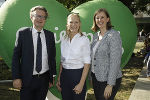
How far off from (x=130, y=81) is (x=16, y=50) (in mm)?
5610

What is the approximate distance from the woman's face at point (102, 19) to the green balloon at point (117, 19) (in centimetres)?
96

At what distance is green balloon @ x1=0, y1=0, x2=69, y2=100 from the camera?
3764 millimetres

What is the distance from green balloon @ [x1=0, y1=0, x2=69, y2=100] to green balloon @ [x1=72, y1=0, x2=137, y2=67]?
354 mm

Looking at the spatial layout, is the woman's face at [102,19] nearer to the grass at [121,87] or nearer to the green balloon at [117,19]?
the green balloon at [117,19]

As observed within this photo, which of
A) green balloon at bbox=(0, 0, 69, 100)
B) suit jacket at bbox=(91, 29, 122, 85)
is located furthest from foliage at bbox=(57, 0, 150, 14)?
suit jacket at bbox=(91, 29, 122, 85)

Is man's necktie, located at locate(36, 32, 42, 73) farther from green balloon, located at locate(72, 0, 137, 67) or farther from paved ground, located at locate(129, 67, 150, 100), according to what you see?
paved ground, located at locate(129, 67, 150, 100)

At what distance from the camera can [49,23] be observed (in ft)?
12.6

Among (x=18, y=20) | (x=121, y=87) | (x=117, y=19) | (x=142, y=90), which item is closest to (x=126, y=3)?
(x=121, y=87)

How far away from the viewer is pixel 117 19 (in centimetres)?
414

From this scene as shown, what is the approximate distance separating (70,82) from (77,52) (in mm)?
383

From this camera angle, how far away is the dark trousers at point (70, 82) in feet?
9.95

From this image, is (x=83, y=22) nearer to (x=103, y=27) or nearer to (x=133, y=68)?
(x=103, y=27)

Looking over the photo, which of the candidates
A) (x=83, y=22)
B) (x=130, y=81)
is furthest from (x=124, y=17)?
(x=130, y=81)

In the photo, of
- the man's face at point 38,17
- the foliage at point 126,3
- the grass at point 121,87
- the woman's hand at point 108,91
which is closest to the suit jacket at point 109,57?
the woman's hand at point 108,91
